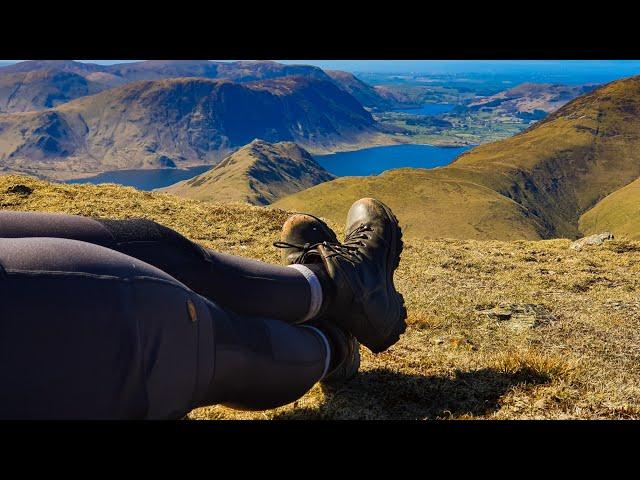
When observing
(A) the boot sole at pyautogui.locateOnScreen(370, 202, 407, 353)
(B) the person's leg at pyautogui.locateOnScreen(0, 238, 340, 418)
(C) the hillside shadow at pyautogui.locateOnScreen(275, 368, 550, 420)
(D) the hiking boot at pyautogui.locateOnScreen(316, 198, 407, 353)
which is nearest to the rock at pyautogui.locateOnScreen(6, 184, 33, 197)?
(D) the hiking boot at pyautogui.locateOnScreen(316, 198, 407, 353)

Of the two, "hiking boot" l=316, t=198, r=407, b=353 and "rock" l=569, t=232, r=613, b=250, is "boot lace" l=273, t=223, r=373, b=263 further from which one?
"rock" l=569, t=232, r=613, b=250

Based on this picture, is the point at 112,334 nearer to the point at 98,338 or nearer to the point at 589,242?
the point at 98,338

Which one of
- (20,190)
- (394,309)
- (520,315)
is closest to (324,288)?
(394,309)

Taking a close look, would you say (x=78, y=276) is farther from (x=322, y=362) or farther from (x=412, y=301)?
(x=412, y=301)

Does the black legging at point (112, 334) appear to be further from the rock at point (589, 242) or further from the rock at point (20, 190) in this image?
the rock at point (589, 242)
